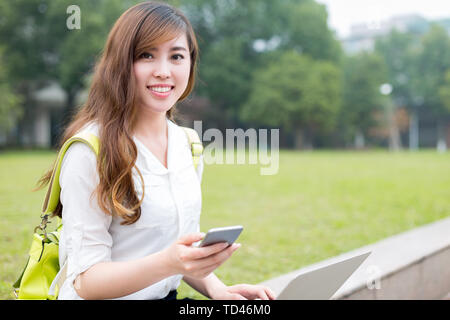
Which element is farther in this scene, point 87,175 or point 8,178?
point 8,178

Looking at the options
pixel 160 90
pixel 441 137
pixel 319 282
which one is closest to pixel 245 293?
pixel 319 282

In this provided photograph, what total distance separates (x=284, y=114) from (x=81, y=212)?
22353 mm

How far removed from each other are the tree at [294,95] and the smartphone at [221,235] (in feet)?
72.9

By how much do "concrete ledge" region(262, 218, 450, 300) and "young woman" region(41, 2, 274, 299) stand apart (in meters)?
0.74

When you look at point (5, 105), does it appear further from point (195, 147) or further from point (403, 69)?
point (403, 69)

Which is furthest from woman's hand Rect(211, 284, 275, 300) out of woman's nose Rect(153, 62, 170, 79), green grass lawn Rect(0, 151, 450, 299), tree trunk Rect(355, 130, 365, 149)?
tree trunk Rect(355, 130, 365, 149)

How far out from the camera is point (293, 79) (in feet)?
75.9

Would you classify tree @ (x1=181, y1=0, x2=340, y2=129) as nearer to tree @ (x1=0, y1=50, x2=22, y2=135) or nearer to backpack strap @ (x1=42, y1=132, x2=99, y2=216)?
tree @ (x1=0, y1=50, x2=22, y2=135)

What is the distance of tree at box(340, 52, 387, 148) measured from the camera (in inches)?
1028

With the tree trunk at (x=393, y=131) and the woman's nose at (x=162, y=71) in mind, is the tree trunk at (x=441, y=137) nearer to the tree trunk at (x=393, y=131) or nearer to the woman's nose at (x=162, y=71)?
the tree trunk at (x=393, y=131)

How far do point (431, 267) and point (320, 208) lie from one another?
2625 millimetres

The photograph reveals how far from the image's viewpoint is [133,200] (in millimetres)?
976

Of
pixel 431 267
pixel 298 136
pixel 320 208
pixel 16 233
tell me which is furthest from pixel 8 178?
pixel 298 136
